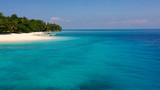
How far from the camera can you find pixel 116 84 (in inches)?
389

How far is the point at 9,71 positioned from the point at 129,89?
32.4 feet

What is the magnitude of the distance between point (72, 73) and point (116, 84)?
13.1 ft

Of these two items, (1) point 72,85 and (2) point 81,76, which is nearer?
(1) point 72,85

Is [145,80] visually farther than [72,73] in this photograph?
No

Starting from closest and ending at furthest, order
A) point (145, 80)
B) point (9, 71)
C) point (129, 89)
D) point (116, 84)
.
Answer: point (129, 89), point (116, 84), point (145, 80), point (9, 71)

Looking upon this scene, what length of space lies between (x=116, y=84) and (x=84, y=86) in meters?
2.24

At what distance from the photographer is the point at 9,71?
12.7 m

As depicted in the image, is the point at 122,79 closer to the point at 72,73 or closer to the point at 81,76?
the point at 81,76

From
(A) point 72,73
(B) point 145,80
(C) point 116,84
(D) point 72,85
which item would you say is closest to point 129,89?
(C) point 116,84

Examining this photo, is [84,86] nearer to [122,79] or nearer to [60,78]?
[60,78]

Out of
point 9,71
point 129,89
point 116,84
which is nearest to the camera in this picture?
point 129,89

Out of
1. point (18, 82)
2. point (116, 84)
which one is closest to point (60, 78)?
point (18, 82)

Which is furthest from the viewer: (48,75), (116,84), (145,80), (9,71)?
(9,71)

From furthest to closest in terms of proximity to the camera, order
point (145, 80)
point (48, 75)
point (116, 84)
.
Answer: point (48, 75) → point (145, 80) → point (116, 84)
